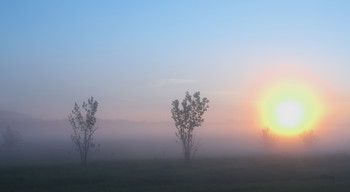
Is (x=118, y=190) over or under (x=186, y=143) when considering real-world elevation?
under

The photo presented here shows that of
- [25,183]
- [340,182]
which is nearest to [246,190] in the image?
[340,182]

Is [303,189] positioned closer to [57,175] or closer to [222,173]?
[222,173]

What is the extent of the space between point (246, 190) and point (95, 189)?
558 inches

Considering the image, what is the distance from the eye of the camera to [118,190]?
41344 mm

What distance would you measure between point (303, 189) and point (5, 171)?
122 feet

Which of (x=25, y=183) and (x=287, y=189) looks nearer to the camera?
(x=287, y=189)

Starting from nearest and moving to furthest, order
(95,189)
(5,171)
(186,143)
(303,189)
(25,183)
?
(303,189)
(95,189)
(25,183)
(5,171)
(186,143)

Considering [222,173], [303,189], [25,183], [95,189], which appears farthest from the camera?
[222,173]

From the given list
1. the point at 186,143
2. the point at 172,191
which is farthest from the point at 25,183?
the point at 186,143

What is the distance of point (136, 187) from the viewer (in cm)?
4366

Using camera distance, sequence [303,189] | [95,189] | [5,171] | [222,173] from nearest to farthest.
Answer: [303,189]
[95,189]
[222,173]
[5,171]

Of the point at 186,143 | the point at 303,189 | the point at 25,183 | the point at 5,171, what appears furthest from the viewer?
the point at 186,143

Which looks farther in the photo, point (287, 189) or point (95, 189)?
point (95, 189)

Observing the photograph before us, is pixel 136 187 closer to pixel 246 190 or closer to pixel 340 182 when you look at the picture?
pixel 246 190
